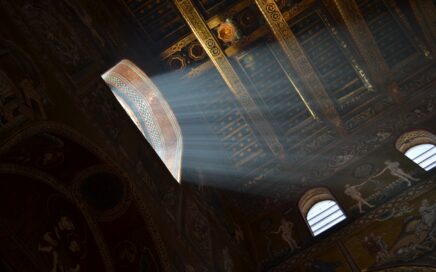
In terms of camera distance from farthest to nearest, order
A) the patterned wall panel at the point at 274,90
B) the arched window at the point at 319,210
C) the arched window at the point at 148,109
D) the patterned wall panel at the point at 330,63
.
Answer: the patterned wall panel at the point at 274,90
the patterned wall panel at the point at 330,63
the arched window at the point at 148,109
the arched window at the point at 319,210

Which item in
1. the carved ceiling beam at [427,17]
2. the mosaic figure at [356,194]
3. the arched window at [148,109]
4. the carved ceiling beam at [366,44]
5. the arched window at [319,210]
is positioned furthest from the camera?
the carved ceiling beam at [366,44]

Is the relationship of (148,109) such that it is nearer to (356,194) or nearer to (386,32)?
(356,194)

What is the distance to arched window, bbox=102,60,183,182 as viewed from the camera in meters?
10.8

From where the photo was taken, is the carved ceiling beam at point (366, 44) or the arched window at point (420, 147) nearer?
the arched window at point (420, 147)

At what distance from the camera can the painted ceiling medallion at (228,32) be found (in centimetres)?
1247

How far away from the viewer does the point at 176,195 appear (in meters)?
9.19

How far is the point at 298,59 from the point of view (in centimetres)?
1265

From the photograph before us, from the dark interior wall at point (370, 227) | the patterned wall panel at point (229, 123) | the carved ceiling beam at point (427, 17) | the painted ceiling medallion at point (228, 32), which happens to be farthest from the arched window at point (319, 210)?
the carved ceiling beam at point (427, 17)

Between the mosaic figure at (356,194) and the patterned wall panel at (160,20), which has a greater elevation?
the patterned wall panel at (160,20)

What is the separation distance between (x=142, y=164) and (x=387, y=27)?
23.3 feet

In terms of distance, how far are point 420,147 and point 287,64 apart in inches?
136

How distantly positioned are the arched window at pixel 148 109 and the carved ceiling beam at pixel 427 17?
19.2 feet

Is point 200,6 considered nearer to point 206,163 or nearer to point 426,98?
point 206,163

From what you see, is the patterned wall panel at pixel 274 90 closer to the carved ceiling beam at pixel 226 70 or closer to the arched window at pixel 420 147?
the carved ceiling beam at pixel 226 70
